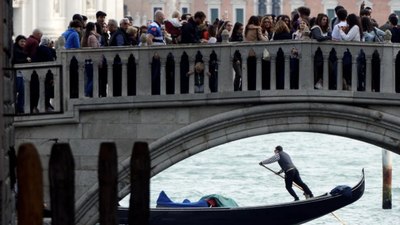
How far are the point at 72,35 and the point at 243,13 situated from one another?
7773 cm

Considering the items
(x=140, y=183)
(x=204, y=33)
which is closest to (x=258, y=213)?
(x=204, y=33)

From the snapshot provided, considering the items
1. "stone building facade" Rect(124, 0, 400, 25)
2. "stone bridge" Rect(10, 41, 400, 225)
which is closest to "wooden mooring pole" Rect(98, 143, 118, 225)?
"stone bridge" Rect(10, 41, 400, 225)

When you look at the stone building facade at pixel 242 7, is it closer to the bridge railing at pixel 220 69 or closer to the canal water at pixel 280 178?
the canal water at pixel 280 178

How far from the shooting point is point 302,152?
4950cm

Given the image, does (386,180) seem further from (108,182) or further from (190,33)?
(108,182)

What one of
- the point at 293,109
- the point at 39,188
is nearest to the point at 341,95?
the point at 293,109

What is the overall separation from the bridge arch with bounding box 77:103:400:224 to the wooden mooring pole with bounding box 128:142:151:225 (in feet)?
14.7

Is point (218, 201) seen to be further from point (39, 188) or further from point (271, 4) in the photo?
point (271, 4)

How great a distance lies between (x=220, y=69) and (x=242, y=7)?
79.2m

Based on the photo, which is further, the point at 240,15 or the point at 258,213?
the point at 240,15

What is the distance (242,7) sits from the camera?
97.1 m

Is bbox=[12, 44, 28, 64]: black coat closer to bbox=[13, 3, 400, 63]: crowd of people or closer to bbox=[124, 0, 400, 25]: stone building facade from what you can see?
bbox=[13, 3, 400, 63]: crowd of people

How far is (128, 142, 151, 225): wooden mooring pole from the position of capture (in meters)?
13.1

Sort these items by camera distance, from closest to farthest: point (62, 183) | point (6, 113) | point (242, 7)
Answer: point (62, 183) → point (6, 113) → point (242, 7)
